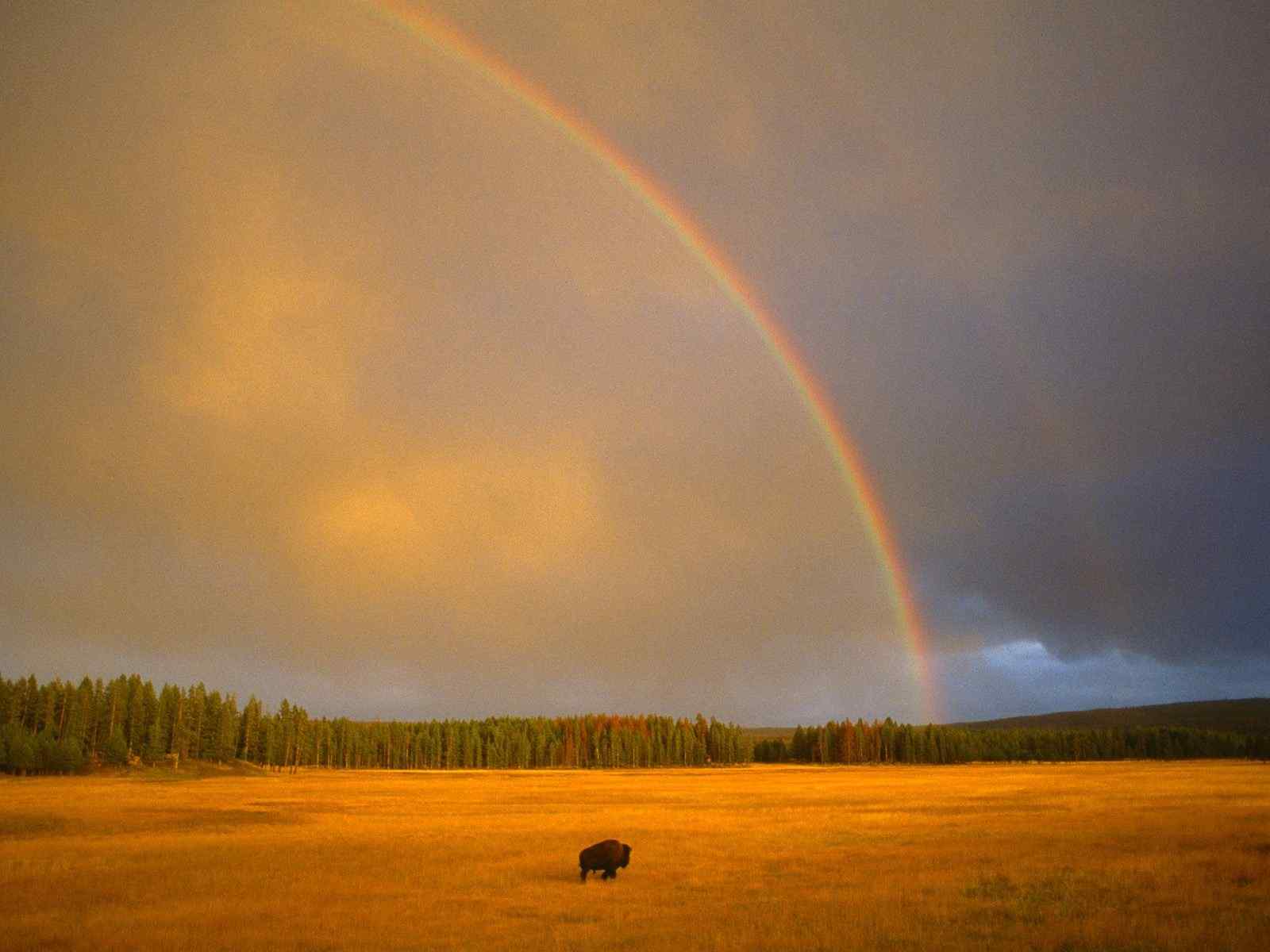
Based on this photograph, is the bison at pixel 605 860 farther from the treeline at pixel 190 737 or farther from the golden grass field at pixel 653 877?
the treeline at pixel 190 737

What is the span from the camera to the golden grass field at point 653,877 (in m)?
19.2

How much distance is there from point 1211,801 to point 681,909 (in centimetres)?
4650

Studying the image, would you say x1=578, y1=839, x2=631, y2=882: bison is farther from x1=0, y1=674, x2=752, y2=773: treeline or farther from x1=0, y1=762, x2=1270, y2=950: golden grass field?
x1=0, y1=674, x2=752, y2=773: treeline

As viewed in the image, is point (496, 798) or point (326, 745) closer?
point (496, 798)

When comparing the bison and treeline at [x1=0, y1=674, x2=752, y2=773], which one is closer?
the bison

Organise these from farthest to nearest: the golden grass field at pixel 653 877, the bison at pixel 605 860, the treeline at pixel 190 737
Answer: the treeline at pixel 190 737
the bison at pixel 605 860
the golden grass field at pixel 653 877

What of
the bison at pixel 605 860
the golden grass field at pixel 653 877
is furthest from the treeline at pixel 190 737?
the bison at pixel 605 860

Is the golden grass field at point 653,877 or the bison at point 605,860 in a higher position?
the bison at point 605,860

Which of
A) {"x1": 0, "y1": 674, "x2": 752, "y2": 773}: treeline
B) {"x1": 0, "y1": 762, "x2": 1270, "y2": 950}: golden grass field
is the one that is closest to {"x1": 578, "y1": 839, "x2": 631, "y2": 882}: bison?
{"x1": 0, "y1": 762, "x2": 1270, "y2": 950}: golden grass field

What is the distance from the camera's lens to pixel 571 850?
34.6m

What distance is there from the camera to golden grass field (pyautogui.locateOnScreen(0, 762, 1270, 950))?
1925 cm

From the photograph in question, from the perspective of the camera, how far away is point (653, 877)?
2759 centimetres

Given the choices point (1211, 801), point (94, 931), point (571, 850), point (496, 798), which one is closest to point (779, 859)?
point (571, 850)

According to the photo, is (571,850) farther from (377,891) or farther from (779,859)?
(377,891)
